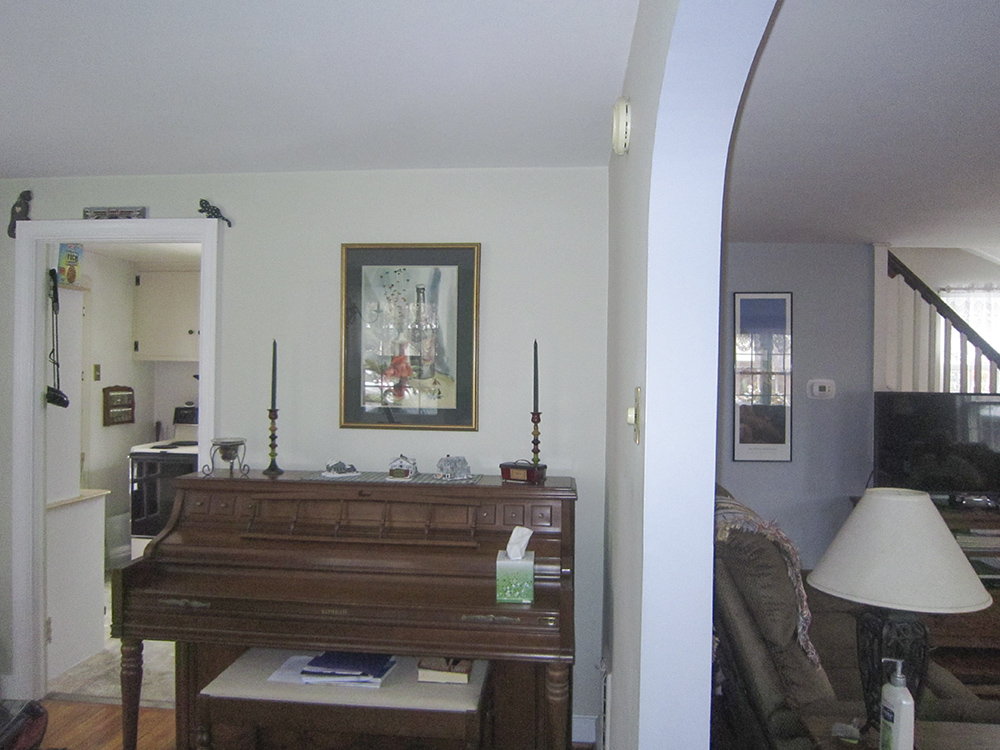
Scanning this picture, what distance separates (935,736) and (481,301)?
1.92 metres

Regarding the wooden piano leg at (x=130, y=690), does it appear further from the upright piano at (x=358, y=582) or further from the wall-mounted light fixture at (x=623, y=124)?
the wall-mounted light fixture at (x=623, y=124)

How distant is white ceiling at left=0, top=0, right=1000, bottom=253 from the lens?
1.57 m

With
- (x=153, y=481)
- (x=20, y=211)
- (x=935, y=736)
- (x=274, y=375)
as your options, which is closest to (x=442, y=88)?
(x=274, y=375)

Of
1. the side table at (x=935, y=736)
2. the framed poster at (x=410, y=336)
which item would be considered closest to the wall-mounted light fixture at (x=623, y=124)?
the framed poster at (x=410, y=336)

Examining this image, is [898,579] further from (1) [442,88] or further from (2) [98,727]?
→ (2) [98,727]

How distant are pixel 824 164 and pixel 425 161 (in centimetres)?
160

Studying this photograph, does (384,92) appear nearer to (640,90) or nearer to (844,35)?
(640,90)

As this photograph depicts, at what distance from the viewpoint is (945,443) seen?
4.23 meters

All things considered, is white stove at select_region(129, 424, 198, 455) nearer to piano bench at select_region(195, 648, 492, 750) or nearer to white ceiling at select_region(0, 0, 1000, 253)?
white ceiling at select_region(0, 0, 1000, 253)

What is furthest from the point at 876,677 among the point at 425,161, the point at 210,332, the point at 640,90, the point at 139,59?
the point at 210,332

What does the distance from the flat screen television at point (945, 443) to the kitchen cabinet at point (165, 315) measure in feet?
15.7

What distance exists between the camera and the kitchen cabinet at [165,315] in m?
4.81

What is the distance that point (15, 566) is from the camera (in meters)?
2.84

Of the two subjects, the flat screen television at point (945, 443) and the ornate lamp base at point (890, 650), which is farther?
the flat screen television at point (945, 443)
